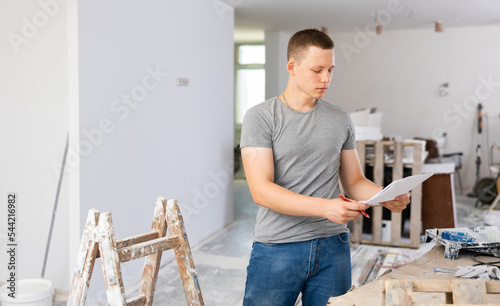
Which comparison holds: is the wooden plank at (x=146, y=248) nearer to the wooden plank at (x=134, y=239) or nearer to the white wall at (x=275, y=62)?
the wooden plank at (x=134, y=239)

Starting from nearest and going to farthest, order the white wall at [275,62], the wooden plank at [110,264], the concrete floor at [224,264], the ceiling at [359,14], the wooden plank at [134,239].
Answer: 1. the wooden plank at [110,264]
2. the wooden plank at [134,239]
3. the concrete floor at [224,264]
4. the ceiling at [359,14]
5. the white wall at [275,62]

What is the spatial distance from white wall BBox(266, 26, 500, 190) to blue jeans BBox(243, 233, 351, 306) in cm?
640

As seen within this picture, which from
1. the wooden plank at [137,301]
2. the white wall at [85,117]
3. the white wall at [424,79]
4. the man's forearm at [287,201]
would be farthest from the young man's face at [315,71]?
the white wall at [424,79]

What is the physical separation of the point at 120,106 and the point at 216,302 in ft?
4.88

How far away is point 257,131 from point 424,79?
7337mm

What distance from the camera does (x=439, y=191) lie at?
5066mm

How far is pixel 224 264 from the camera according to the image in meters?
4.39

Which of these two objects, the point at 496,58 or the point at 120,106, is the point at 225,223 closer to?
the point at 120,106
